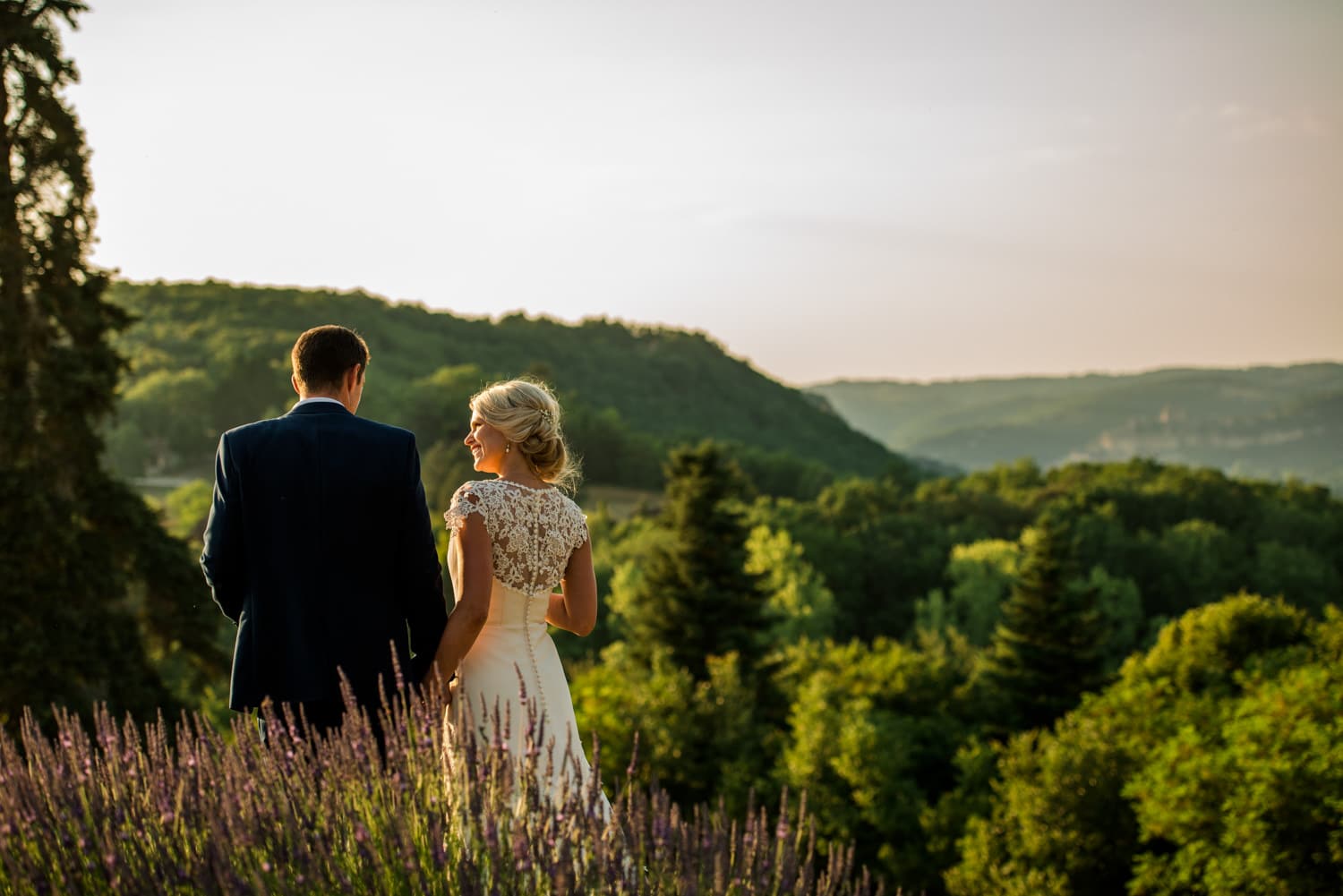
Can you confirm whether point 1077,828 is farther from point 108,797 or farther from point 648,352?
point 648,352

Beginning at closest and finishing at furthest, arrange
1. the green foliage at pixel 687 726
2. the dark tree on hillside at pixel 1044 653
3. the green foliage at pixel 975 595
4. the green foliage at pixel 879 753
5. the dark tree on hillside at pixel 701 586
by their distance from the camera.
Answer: the green foliage at pixel 879 753 < the green foliage at pixel 687 726 < the dark tree on hillside at pixel 1044 653 < the dark tree on hillside at pixel 701 586 < the green foliage at pixel 975 595

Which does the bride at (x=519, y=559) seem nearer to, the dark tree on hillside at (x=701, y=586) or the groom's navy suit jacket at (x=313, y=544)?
the groom's navy suit jacket at (x=313, y=544)

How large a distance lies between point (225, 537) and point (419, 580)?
625 mm

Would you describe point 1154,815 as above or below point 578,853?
below

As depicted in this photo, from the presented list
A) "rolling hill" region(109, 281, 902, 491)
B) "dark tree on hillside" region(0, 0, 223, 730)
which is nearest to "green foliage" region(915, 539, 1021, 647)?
"rolling hill" region(109, 281, 902, 491)

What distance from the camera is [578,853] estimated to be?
9.23 ft

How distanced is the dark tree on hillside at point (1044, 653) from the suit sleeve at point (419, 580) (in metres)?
37.3

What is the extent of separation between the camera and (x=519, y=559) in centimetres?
444

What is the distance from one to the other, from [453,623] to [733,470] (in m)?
40.8

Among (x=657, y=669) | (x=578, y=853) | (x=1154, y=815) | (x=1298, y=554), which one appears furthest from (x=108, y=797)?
(x=1298, y=554)

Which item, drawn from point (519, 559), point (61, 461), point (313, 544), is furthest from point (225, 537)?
point (61, 461)

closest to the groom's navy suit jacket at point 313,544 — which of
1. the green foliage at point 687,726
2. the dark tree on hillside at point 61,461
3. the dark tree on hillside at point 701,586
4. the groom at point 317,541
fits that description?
the groom at point 317,541

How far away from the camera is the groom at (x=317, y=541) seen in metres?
3.82

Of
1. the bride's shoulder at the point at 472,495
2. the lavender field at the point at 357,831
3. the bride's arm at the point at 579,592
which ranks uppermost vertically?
the bride's shoulder at the point at 472,495
